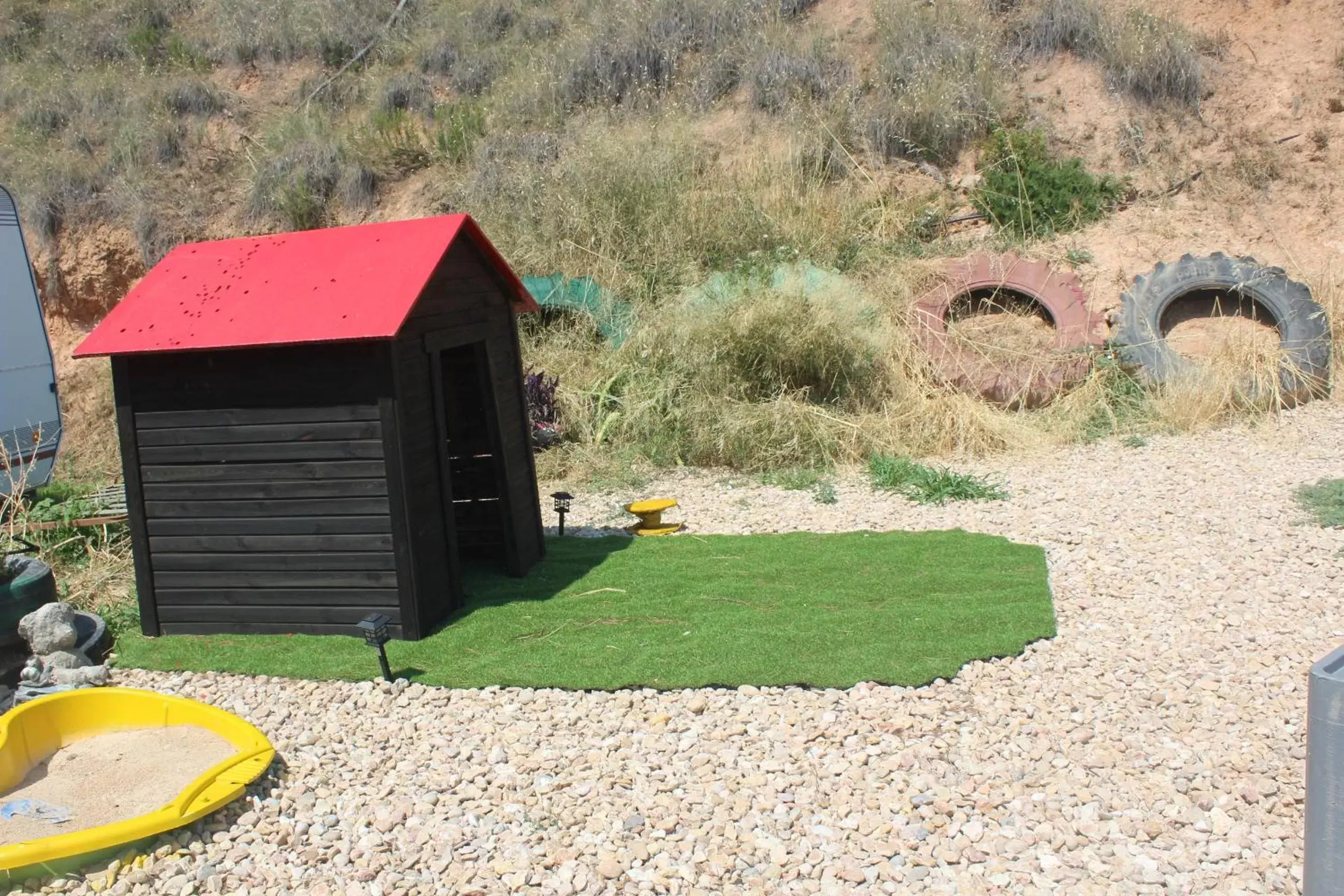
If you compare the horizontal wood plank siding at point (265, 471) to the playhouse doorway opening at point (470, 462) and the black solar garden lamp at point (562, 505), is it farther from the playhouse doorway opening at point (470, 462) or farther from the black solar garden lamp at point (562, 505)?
the black solar garden lamp at point (562, 505)

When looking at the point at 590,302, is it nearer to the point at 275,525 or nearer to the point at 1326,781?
the point at 275,525

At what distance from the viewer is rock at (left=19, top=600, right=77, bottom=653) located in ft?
16.6

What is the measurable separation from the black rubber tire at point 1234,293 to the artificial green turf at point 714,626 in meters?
4.40

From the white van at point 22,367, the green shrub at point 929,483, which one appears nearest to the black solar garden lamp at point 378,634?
the green shrub at point 929,483

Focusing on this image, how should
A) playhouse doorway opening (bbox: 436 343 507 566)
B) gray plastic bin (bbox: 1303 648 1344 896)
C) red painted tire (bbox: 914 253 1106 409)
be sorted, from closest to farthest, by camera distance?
gray plastic bin (bbox: 1303 648 1344 896)
playhouse doorway opening (bbox: 436 343 507 566)
red painted tire (bbox: 914 253 1106 409)

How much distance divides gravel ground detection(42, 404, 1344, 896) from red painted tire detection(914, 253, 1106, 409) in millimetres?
4582

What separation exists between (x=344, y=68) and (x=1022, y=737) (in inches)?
671

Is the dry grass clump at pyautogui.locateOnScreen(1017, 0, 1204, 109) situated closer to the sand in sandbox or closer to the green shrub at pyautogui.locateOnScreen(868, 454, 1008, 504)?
the green shrub at pyautogui.locateOnScreen(868, 454, 1008, 504)

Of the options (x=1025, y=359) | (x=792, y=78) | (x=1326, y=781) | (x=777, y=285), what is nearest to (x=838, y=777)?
(x=1326, y=781)

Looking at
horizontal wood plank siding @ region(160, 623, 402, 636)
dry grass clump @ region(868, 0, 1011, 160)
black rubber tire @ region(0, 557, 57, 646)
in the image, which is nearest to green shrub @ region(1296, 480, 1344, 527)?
horizontal wood plank siding @ region(160, 623, 402, 636)

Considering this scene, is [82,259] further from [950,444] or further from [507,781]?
[507,781]

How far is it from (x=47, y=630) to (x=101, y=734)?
89 centimetres

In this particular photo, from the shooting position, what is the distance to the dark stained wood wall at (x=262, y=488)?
5.25 meters

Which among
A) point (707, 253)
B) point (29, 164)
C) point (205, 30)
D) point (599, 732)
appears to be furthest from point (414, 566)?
point (205, 30)
